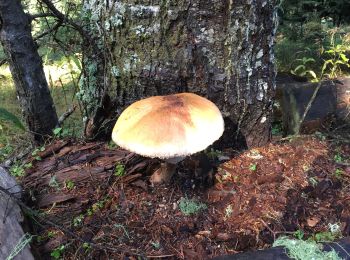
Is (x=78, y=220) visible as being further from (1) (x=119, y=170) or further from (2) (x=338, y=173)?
(2) (x=338, y=173)

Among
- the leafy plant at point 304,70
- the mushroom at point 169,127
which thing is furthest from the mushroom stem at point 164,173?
the leafy plant at point 304,70

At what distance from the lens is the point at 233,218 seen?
237cm

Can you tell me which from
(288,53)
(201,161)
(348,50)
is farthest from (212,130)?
(348,50)

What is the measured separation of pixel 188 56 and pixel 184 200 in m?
1.00

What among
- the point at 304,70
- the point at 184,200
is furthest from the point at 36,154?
the point at 304,70

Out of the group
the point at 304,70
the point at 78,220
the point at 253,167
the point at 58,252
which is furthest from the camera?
the point at 304,70

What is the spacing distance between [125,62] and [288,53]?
423cm

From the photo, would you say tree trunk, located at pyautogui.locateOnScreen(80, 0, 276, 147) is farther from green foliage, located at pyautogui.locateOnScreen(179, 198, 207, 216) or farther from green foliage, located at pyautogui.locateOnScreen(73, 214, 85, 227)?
green foliage, located at pyautogui.locateOnScreen(73, 214, 85, 227)

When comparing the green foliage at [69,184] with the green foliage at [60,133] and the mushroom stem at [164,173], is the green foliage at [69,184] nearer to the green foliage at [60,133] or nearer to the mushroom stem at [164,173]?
the mushroom stem at [164,173]

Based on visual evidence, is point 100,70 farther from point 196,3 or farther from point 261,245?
point 261,245

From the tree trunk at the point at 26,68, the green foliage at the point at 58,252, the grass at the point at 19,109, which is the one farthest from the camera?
the grass at the point at 19,109

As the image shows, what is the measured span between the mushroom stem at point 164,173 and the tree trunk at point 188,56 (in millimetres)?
569

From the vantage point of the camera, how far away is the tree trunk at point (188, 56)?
8.34 feet

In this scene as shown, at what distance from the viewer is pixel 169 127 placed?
80.1 inches
